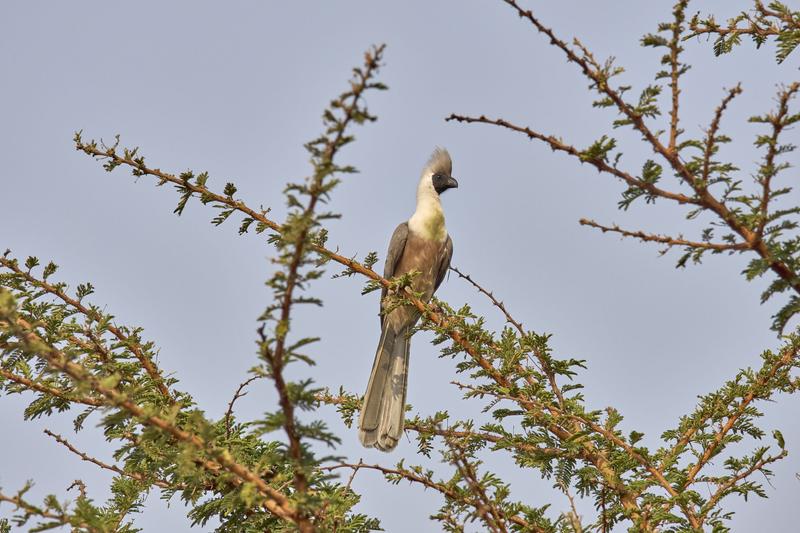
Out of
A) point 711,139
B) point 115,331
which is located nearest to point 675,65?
point 711,139

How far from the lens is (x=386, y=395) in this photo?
5.28 m

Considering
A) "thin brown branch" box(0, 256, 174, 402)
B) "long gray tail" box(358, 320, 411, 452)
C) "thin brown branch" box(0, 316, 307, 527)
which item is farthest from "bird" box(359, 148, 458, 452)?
"thin brown branch" box(0, 316, 307, 527)

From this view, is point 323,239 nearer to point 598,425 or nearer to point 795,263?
point 598,425

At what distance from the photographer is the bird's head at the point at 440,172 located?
8.20 metres

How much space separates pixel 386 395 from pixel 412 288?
2.41 feet

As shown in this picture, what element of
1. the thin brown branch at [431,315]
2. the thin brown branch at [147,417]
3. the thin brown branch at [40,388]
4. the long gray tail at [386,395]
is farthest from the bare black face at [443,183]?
the thin brown branch at [147,417]

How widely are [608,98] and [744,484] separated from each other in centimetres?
190

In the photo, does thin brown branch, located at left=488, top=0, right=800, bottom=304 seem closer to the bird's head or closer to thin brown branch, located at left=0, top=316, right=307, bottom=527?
thin brown branch, located at left=0, top=316, right=307, bottom=527

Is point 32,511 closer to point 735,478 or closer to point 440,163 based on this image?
point 735,478

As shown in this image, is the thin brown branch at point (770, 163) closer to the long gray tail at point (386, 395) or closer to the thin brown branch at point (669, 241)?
the thin brown branch at point (669, 241)

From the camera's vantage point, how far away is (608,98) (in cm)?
293

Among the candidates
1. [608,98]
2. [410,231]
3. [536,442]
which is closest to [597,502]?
[536,442]

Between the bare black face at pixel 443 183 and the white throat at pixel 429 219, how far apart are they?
3.6 inches

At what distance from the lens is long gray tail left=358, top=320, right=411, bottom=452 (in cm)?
488
